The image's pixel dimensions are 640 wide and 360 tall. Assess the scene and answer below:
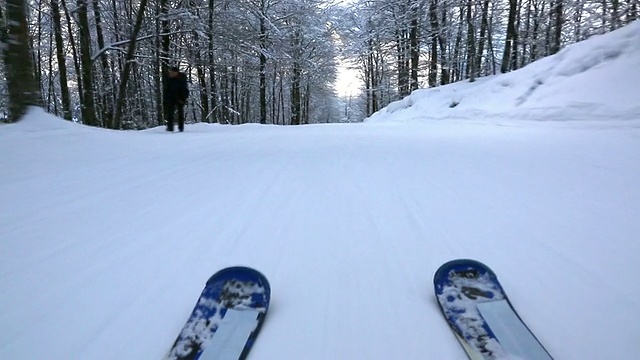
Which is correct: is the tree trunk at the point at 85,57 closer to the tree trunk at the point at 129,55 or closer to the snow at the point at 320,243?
the tree trunk at the point at 129,55

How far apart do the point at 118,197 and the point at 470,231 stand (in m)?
2.45

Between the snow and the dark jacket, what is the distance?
3.93m

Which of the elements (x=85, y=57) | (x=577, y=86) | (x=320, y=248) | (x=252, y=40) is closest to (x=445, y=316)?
(x=320, y=248)

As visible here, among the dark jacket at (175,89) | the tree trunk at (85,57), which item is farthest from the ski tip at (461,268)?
the tree trunk at (85,57)

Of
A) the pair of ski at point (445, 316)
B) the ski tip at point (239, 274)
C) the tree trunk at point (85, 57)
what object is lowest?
the pair of ski at point (445, 316)

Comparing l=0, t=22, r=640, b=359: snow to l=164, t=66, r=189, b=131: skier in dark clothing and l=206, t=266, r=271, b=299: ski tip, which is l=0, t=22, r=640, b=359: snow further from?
l=164, t=66, r=189, b=131: skier in dark clothing

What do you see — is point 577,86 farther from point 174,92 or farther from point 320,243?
point 174,92

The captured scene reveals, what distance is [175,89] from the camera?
7.70m

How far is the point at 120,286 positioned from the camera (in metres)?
1.40

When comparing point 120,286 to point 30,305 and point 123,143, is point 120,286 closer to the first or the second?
point 30,305

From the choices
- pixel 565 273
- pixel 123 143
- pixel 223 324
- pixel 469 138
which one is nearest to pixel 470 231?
pixel 565 273

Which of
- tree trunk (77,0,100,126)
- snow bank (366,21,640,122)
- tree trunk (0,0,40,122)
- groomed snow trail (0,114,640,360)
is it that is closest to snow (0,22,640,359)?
groomed snow trail (0,114,640,360)

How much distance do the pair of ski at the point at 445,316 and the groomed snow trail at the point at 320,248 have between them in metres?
0.06

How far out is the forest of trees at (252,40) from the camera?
9.45 m
